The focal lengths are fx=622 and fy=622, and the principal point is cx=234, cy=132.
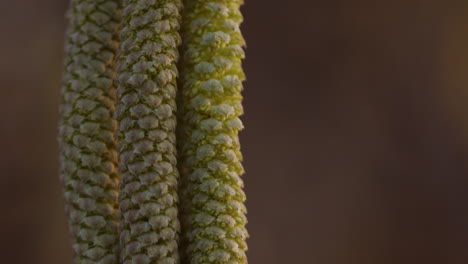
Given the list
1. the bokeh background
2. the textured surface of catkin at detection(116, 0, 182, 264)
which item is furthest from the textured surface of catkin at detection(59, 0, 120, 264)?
the bokeh background

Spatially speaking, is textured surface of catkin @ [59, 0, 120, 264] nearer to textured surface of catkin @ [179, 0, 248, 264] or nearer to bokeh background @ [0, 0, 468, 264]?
textured surface of catkin @ [179, 0, 248, 264]

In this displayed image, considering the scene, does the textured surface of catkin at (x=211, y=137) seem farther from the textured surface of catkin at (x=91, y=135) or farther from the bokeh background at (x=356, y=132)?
the bokeh background at (x=356, y=132)

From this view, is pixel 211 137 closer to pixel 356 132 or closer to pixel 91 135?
pixel 91 135

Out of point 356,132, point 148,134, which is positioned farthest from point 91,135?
point 356,132

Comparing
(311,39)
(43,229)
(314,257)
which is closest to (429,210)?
(314,257)

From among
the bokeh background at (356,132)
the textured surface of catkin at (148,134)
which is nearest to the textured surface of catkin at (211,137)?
the textured surface of catkin at (148,134)
